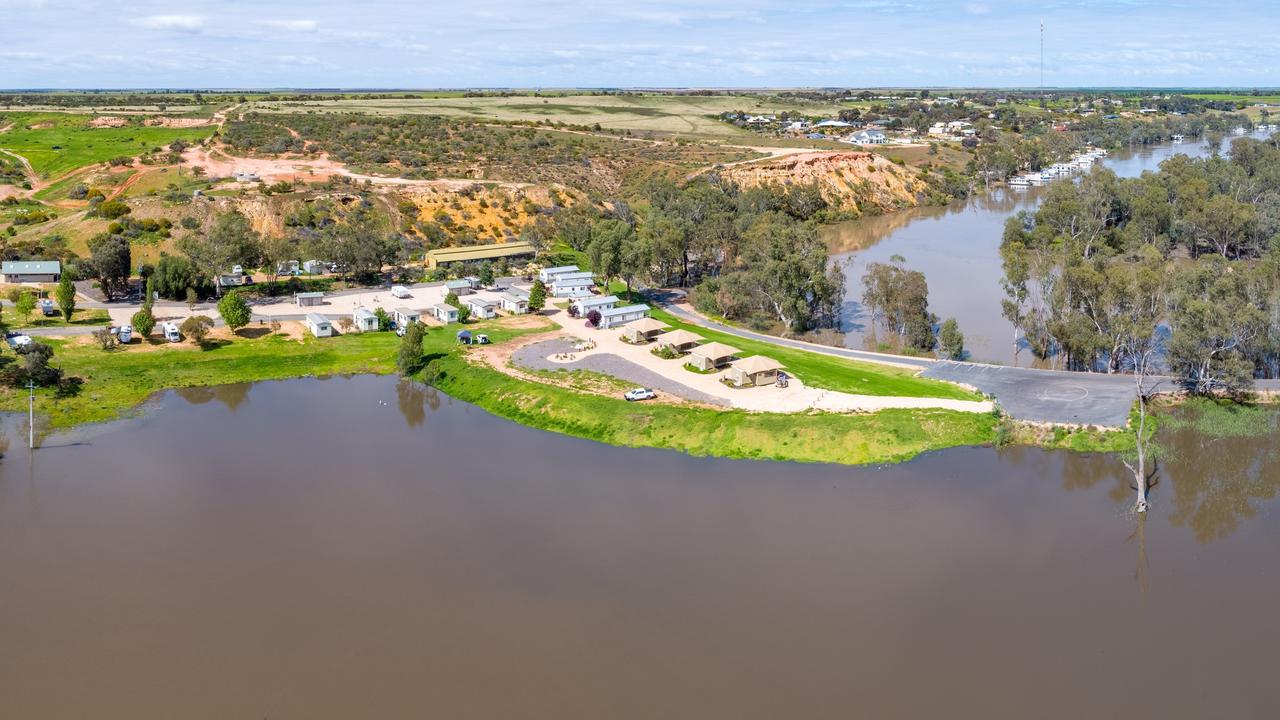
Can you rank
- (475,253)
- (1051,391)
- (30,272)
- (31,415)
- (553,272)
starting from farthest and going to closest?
1. (475,253)
2. (553,272)
3. (30,272)
4. (1051,391)
5. (31,415)

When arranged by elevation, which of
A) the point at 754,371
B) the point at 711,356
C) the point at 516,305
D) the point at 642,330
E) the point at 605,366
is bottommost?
the point at 605,366

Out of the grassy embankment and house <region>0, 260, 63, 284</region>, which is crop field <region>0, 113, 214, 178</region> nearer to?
house <region>0, 260, 63, 284</region>

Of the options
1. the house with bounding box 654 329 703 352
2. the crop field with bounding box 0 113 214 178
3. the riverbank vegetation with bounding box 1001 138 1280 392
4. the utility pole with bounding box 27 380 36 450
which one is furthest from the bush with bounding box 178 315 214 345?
the crop field with bounding box 0 113 214 178

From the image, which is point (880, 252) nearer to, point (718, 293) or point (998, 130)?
point (718, 293)

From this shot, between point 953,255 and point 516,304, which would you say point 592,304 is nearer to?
point 516,304

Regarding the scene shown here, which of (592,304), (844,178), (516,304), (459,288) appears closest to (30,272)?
(459,288)

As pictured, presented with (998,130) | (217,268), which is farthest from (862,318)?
(998,130)
